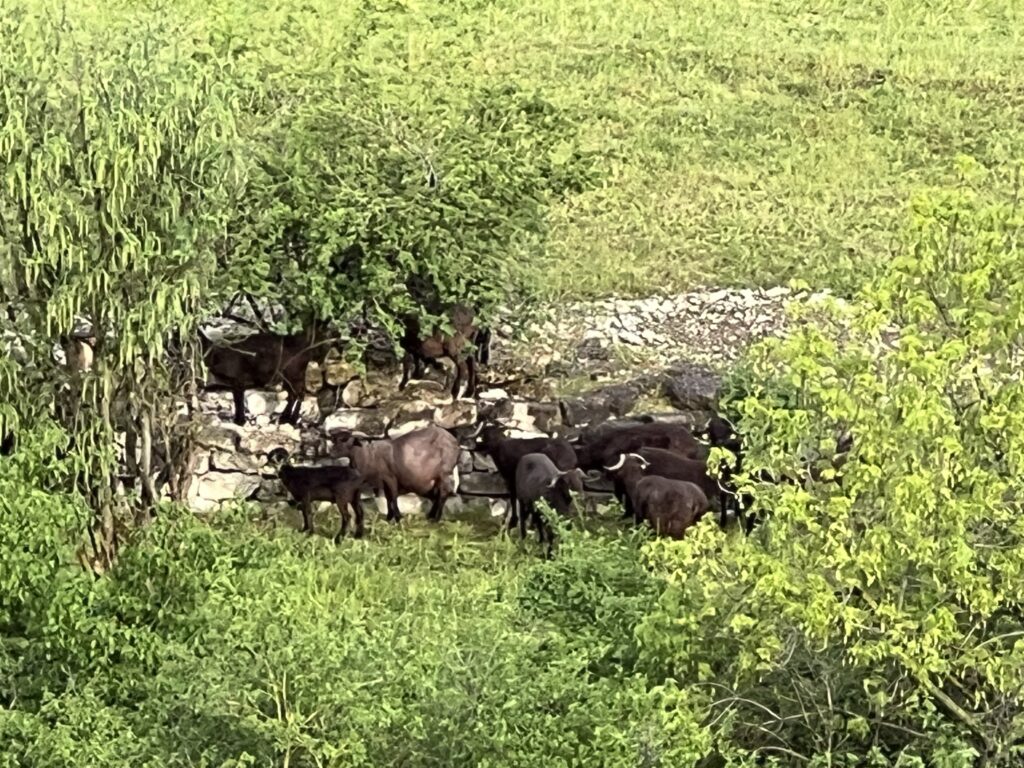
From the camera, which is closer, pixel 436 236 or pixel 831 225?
pixel 436 236

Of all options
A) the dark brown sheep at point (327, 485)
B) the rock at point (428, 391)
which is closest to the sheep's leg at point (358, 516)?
the dark brown sheep at point (327, 485)

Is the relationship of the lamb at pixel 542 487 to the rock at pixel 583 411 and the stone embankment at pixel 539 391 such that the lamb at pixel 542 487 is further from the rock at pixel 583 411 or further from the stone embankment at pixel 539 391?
the rock at pixel 583 411

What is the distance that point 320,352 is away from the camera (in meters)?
18.3

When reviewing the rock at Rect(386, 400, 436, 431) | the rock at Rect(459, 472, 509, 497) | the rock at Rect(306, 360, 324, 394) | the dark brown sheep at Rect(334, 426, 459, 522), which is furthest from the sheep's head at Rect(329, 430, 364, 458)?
the rock at Rect(306, 360, 324, 394)

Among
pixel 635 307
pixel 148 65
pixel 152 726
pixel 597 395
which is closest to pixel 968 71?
pixel 635 307

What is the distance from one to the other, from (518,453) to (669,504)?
2061mm

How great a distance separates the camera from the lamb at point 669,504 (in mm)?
14602

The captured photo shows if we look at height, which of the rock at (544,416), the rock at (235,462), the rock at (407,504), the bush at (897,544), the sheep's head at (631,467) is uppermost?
the bush at (897,544)

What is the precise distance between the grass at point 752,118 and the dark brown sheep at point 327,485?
650cm

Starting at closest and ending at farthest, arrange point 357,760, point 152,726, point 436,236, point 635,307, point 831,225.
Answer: point 357,760, point 152,726, point 436,236, point 635,307, point 831,225

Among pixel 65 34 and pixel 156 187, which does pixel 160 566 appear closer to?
pixel 156 187

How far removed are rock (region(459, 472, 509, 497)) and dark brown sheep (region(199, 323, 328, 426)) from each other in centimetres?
223

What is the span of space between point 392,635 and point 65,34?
16.5 ft

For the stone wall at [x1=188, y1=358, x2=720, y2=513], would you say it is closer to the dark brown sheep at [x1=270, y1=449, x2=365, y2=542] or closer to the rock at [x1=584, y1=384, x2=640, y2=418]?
the rock at [x1=584, y1=384, x2=640, y2=418]
